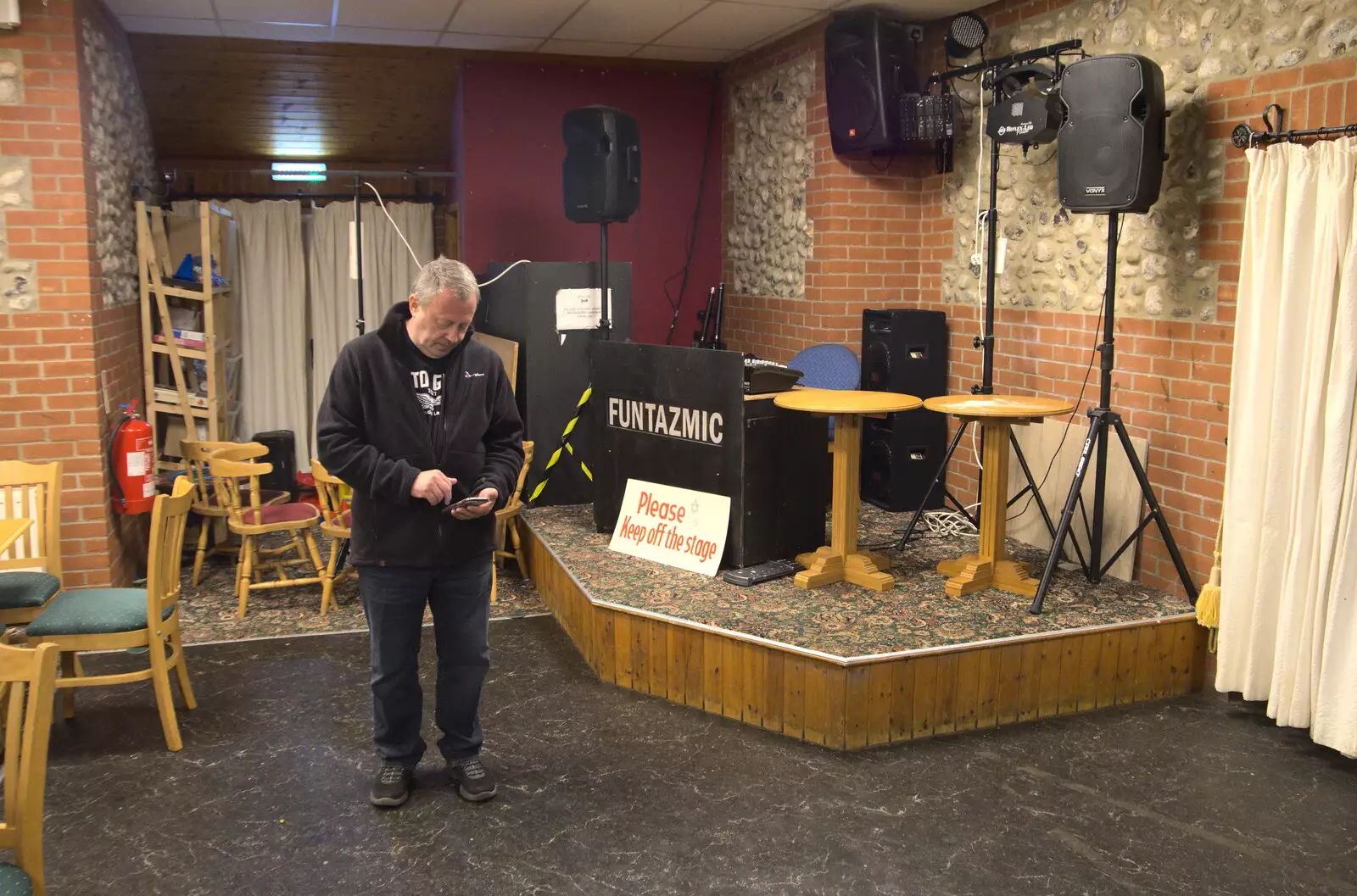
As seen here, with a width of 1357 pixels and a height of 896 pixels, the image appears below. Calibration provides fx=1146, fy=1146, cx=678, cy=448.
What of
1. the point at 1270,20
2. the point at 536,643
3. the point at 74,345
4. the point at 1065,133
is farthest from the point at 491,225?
the point at 1270,20

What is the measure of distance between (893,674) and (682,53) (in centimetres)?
448

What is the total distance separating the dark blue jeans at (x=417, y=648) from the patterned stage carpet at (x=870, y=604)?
3.28ft

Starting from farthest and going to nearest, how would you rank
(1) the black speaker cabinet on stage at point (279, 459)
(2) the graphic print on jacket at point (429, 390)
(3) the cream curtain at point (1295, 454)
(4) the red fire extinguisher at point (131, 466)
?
(1) the black speaker cabinet on stage at point (279, 459), (4) the red fire extinguisher at point (131, 466), (3) the cream curtain at point (1295, 454), (2) the graphic print on jacket at point (429, 390)

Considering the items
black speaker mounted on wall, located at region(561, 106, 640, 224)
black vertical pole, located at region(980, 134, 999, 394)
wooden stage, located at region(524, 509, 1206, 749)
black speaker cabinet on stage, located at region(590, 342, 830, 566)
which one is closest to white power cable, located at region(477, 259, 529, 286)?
black speaker mounted on wall, located at region(561, 106, 640, 224)

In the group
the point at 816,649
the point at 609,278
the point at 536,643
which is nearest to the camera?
the point at 816,649

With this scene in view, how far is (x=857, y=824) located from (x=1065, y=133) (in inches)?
105

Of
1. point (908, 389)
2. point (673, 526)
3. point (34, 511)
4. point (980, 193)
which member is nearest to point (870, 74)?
point (980, 193)

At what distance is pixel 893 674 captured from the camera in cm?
373

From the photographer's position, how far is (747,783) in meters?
3.47

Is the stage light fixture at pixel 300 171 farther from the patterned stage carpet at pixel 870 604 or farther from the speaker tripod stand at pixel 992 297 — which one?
the speaker tripod stand at pixel 992 297

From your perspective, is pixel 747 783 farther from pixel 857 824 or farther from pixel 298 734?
pixel 298 734

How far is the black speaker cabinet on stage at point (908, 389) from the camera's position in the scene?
577 centimetres

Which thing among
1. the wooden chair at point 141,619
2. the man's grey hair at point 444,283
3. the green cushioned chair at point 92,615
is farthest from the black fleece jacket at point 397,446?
the green cushioned chair at point 92,615

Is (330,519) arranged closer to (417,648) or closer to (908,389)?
(417,648)
